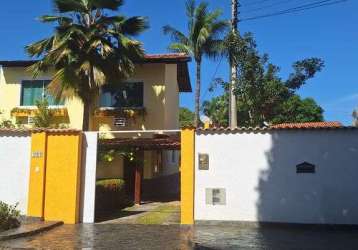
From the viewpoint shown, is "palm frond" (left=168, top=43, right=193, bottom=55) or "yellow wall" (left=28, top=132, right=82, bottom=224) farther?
"palm frond" (left=168, top=43, right=193, bottom=55)

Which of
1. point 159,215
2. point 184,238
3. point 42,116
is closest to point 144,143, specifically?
point 159,215

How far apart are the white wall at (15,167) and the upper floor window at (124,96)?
8.02m

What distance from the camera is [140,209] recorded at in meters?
17.8

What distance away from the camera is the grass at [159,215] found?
1450cm

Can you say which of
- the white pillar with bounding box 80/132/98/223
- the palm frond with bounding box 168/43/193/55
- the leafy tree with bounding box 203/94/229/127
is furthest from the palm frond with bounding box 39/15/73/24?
the leafy tree with bounding box 203/94/229/127

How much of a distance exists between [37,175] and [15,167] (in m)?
0.87

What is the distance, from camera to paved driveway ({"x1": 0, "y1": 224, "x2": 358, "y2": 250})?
10.3m

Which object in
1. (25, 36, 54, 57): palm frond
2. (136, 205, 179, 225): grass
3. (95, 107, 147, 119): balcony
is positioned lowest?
(136, 205, 179, 225): grass

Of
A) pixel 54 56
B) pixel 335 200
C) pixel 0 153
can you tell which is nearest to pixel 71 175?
pixel 0 153

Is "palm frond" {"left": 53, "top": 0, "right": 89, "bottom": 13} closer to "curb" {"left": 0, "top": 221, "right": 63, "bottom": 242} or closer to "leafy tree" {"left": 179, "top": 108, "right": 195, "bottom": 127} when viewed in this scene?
"curb" {"left": 0, "top": 221, "right": 63, "bottom": 242}

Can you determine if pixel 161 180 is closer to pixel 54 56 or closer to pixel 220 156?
pixel 54 56

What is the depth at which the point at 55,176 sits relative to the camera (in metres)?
14.0

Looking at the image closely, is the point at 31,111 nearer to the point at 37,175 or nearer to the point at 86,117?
the point at 86,117

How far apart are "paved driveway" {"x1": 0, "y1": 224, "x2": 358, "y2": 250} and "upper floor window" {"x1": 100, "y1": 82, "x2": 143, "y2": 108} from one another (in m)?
9.59
